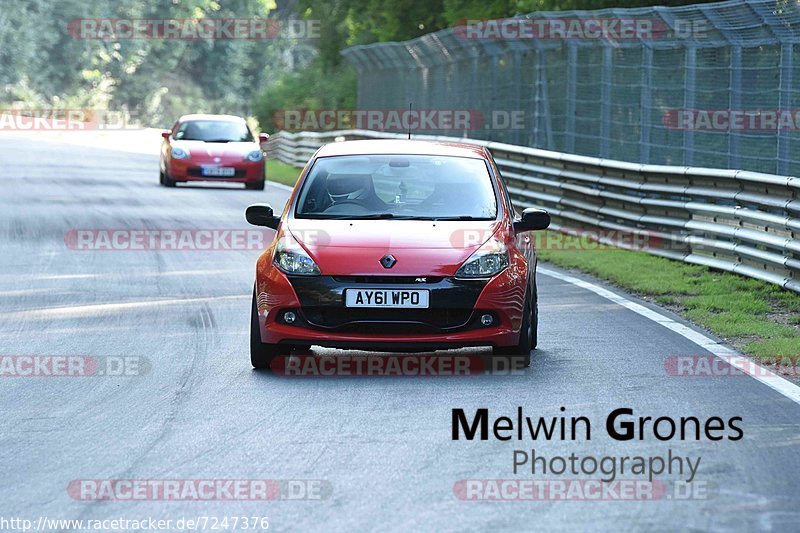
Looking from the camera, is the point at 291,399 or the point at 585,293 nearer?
the point at 291,399

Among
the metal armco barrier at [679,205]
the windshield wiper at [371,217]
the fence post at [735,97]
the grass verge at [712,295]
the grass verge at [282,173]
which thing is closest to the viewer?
the windshield wiper at [371,217]

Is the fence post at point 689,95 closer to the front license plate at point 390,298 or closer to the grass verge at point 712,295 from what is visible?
the grass verge at point 712,295

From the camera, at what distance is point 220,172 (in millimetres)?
30156

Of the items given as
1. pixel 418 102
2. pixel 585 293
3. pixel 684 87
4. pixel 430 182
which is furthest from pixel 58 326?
pixel 418 102

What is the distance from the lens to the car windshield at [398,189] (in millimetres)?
10133

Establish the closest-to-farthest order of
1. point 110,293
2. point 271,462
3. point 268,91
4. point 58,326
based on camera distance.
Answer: point 271,462 < point 58,326 < point 110,293 < point 268,91

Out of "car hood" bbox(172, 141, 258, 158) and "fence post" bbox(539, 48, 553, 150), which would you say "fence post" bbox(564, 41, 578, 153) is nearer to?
"fence post" bbox(539, 48, 553, 150)

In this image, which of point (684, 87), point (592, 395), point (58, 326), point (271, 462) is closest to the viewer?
point (271, 462)

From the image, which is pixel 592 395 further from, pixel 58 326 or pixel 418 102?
pixel 418 102

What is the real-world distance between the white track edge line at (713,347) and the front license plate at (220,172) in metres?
15.8

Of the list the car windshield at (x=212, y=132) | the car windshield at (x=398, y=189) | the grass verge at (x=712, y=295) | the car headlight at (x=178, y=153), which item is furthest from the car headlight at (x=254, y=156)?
the car windshield at (x=398, y=189)

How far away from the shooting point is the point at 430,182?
10.4 meters

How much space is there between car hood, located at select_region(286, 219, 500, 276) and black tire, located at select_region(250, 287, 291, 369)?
0.55m

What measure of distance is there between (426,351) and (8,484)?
3716mm
